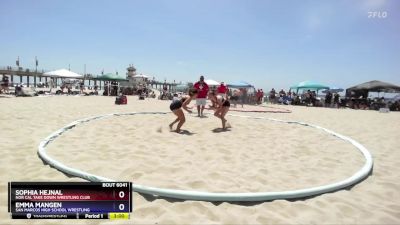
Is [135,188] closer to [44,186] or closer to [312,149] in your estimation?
[44,186]

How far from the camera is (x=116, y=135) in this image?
7.53 m

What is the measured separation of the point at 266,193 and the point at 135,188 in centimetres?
177

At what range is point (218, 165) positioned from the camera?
5.42 metres

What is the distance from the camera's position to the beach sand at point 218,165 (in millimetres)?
3562

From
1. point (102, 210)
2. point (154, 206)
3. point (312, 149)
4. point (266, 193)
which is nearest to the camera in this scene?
point (102, 210)

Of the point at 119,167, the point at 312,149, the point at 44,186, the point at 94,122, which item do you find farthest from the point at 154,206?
the point at 94,122
